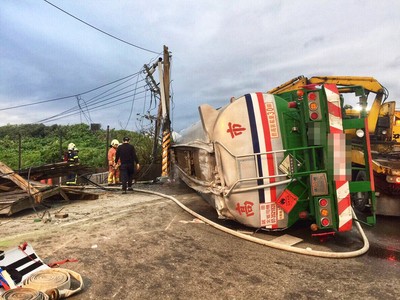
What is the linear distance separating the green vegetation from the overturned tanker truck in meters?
9.21

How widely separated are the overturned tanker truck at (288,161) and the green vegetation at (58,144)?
9.21 metres

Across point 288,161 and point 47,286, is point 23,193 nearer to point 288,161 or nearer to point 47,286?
point 47,286

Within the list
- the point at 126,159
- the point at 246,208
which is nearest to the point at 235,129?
the point at 246,208

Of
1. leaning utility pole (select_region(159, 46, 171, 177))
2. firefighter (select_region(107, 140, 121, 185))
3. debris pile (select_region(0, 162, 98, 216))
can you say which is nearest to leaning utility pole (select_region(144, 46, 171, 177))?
leaning utility pole (select_region(159, 46, 171, 177))

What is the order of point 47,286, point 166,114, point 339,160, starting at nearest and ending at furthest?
point 47,286, point 339,160, point 166,114

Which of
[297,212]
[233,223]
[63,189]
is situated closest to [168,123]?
[63,189]

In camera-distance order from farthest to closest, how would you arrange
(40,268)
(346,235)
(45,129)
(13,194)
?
1. (45,129)
2. (13,194)
3. (346,235)
4. (40,268)

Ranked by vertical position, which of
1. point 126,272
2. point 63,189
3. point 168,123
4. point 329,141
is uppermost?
point 168,123

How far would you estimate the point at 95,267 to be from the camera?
3.47 meters

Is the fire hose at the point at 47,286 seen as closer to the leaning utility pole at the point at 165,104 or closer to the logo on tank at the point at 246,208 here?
the logo on tank at the point at 246,208

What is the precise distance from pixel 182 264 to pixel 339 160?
252cm

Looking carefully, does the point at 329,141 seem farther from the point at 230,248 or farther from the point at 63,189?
the point at 63,189

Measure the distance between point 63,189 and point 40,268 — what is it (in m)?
4.19

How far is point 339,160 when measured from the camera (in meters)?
4.41
